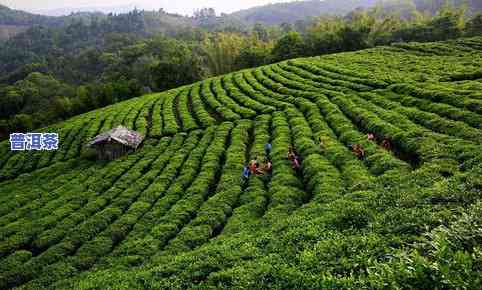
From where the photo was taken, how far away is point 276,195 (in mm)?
23750

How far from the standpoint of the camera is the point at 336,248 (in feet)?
44.0

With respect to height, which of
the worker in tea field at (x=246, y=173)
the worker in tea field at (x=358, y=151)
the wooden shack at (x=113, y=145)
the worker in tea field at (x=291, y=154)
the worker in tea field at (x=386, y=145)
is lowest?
the wooden shack at (x=113, y=145)

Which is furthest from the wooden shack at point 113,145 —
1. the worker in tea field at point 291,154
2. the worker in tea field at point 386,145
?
the worker in tea field at point 386,145

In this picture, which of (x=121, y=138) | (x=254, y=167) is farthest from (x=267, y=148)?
(x=121, y=138)

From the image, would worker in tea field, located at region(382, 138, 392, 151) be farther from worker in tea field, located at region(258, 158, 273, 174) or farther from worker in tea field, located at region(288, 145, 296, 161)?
worker in tea field, located at region(258, 158, 273, 174)

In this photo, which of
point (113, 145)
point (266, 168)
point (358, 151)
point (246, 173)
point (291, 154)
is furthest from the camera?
point (113, 145)

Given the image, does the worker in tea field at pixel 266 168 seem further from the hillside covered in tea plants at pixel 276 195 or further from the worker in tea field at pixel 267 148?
the worker in tea field at pixel 267 148

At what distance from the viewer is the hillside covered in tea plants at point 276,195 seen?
1273 cm

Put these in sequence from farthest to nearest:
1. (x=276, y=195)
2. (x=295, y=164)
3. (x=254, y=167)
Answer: (x=254, y=167), (x=295, y=164), (x=276, y=195)

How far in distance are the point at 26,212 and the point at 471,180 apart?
2785cm

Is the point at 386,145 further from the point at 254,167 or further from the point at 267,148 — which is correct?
the point at 267,148

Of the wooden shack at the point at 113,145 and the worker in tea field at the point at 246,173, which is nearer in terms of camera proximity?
the worker in tea field at the point at 246,173

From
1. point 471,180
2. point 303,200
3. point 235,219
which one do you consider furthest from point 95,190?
point 471,180

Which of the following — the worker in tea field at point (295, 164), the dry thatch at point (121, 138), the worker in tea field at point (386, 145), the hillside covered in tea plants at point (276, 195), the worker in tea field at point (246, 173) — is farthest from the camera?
the dry thatch at point (121, 138)
